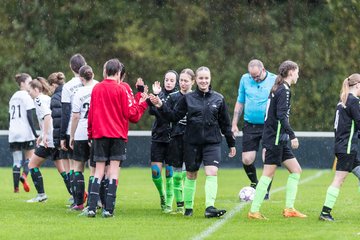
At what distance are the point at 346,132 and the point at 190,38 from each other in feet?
72.9

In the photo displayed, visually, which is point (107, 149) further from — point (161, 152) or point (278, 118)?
point (278, 118)

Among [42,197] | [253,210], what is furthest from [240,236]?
[42,197]

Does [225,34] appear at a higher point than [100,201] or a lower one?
higher

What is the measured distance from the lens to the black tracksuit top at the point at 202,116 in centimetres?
1539

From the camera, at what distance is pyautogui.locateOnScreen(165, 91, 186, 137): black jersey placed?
634 inches

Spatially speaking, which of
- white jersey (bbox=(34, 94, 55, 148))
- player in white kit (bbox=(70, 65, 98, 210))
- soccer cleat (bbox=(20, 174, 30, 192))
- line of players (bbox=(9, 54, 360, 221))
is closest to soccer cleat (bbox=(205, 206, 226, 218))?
line of players (bbox=(9, 54, 360, 221))

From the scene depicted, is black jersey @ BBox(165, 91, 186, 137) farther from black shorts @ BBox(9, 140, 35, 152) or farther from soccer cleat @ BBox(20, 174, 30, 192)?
black shorts @ BBox(9, 140, 35, 152)

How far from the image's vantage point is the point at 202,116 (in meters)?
15.4

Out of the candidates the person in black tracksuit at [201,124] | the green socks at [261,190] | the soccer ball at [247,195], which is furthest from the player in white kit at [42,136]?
the green socks at [261,190]

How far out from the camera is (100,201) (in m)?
17.0

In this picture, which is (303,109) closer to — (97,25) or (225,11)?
(225,11)

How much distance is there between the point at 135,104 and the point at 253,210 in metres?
2.02

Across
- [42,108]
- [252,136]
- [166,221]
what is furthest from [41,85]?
[166,221]

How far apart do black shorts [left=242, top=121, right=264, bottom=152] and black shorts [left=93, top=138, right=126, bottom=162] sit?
3658 mm
